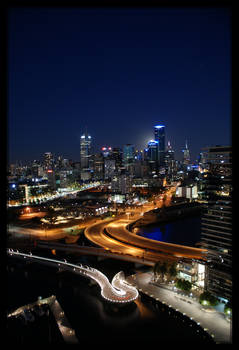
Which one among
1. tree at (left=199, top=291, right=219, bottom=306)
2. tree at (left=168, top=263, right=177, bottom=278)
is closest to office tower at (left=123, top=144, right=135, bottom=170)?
tree at (left=168, top=263, right=177, bottom=278)

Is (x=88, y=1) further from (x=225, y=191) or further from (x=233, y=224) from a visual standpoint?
(x=225, y=191)

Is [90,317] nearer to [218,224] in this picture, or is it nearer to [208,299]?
[208,299]

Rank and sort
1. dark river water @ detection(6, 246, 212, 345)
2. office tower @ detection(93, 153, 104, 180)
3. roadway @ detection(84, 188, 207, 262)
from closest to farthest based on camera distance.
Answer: dark river water @ detection(6, 246, 212, 345), roadway @ detection(84, 188, 207, 262), office tower @ detection(93, 153, 104, 180)

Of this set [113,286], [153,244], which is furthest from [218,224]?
[153,244]

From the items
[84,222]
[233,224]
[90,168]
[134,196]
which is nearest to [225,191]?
[233,224]

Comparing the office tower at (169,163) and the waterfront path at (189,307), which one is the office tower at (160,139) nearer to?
the office tower at (169,163)

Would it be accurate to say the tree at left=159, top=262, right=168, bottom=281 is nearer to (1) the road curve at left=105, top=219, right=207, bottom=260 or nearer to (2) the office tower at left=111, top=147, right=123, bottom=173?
(1) the road curve at left=105, top=219, right=207, bottom=260

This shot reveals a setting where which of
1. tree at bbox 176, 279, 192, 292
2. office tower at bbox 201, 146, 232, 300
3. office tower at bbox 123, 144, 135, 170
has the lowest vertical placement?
tree at bbox 176, 279, 192, 292
